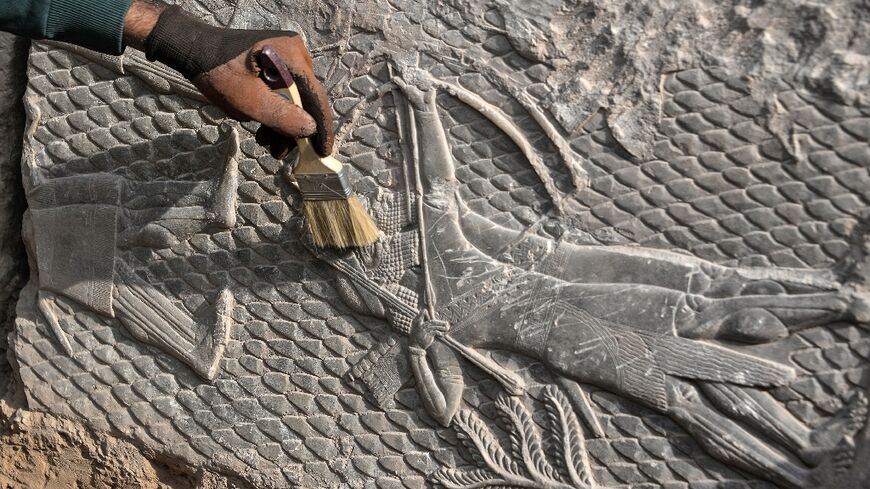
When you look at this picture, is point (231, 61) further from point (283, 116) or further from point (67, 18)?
point (67, 18)

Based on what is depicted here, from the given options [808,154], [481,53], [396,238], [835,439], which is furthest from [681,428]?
[481,53]

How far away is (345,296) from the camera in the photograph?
2.06m

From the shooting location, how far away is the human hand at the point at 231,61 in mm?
1729

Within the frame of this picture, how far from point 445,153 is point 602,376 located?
0.59 meters

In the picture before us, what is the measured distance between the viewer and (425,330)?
6.52ft

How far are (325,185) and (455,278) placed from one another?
0.35m

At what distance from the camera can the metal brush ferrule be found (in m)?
1.91

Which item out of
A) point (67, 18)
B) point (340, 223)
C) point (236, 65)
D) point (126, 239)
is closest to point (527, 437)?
point (340, 223)

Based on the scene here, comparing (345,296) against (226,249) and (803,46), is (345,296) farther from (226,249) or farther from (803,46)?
(803,46)

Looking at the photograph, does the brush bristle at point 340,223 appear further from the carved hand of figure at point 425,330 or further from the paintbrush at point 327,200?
the carved hand of figure at point 425,330

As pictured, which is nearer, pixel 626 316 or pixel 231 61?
pixel 231 61

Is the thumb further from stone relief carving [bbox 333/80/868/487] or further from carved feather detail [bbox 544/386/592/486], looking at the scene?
carved feather detail [bbox 544/386/592/486]

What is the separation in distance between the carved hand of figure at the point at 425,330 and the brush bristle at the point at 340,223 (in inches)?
8.4

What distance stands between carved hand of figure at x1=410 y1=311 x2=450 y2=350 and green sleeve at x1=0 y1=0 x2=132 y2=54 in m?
0.86
